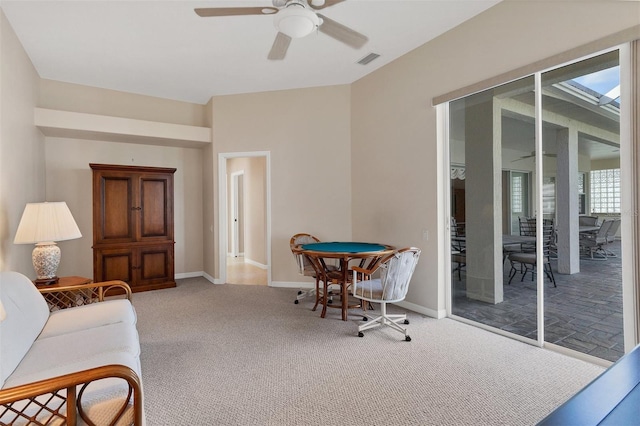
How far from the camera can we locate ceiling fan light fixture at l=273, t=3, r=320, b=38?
2264mm

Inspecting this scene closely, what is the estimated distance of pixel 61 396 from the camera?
1316 mm

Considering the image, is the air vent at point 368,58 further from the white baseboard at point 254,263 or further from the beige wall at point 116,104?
the white baseboard at point 254,263

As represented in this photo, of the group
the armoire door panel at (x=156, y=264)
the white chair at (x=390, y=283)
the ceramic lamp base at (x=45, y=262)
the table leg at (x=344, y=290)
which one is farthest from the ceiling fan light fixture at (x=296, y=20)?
the armoire door panel at (x=156, y=264)

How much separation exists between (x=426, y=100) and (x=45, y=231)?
4.15m

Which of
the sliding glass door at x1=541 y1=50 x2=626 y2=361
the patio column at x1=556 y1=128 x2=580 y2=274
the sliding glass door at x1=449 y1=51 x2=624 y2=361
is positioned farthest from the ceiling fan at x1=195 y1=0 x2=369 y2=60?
the patio column at x1=556 y1=128 x2=580 y2=274

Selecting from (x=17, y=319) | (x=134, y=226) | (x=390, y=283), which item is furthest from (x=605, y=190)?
(x=134, y=226)

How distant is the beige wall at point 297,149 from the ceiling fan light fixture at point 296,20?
2704mm

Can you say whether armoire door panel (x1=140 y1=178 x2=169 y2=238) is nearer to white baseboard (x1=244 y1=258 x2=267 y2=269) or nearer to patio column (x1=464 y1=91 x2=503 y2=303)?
white baseboard (x1=244 y1=258 x2=267 y2=269)

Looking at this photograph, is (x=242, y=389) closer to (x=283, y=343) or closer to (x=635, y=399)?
(x=283, y=343)

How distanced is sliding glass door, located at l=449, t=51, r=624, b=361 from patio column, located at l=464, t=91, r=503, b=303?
11mm

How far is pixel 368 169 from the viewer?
4699mm

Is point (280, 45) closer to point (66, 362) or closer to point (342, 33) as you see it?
point (342, 33)

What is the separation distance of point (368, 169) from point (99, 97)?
441 cm

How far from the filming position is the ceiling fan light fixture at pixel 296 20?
226 cm
